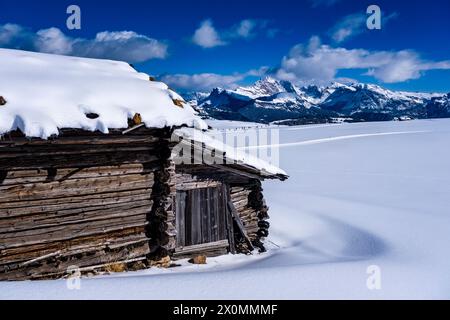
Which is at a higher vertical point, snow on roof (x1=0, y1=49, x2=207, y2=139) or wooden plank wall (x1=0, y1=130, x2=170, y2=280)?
snow on roof (x1=0, y1=49, x2=207, y2=139)

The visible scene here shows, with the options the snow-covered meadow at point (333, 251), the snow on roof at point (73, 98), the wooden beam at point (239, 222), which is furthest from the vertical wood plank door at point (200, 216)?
the snow on roof at point (73, 98)

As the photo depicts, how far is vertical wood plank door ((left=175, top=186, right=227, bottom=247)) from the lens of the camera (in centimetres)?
1025

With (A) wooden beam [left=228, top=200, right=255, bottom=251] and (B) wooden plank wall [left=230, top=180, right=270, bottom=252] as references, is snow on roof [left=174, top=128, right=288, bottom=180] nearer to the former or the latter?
(B) wooden plank wall [left=230, top=180, right=270, bottom=252]

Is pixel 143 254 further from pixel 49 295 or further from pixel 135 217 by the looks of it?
pixel 49 295

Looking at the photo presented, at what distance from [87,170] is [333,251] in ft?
21.8

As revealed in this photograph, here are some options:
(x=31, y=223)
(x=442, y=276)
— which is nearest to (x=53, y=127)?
(x=31, y=223)

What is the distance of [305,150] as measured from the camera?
4625 cm

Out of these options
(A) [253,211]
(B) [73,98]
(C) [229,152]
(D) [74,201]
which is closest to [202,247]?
(A) [253,211]

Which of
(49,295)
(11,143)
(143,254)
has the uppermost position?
(11,143)

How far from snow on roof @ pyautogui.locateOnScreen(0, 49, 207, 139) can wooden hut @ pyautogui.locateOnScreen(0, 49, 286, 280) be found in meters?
0.02

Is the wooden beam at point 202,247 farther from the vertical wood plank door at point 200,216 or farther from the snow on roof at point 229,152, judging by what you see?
the snow on roof at point 229,152

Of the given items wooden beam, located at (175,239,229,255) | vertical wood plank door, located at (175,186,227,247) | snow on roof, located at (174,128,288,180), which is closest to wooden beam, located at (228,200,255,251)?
vertical wood plank door, located at (175,186,227,247)
